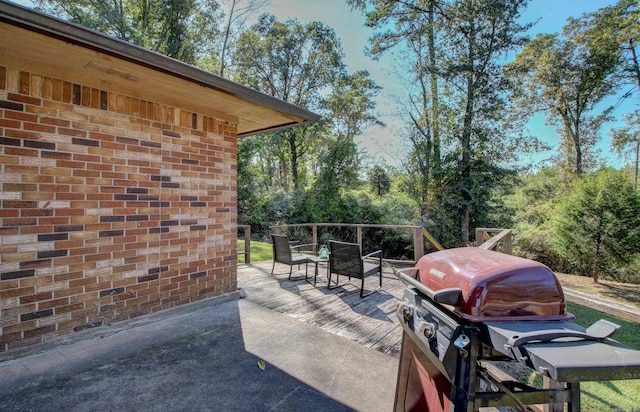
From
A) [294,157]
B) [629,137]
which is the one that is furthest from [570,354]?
[629,137]

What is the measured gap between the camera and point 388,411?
75.2 inches

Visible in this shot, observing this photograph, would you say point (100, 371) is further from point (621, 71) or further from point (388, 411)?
point (621, 71)

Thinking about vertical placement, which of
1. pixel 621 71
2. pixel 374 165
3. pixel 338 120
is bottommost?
pixel 374 165

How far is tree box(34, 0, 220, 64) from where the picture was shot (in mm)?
11688

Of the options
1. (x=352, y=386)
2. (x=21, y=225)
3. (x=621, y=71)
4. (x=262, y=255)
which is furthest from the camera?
(x=621, y=71)

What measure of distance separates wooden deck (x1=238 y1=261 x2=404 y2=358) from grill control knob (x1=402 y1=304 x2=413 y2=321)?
4.21 feet

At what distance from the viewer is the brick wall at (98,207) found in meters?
2.39

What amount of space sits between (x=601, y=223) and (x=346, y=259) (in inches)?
310

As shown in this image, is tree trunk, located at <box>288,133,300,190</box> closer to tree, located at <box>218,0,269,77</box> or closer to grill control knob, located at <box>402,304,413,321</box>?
tree, located at <box>218,0,269,77</box>

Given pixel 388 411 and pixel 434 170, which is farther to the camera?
pixel 434 170

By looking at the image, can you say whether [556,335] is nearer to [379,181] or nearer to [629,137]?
[379,181]

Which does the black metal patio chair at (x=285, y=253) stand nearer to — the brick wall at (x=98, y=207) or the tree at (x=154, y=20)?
the brick wall at (x=98, y=207)

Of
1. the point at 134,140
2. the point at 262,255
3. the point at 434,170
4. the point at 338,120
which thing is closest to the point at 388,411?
the point at 134,140

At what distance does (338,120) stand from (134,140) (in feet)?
47.0
